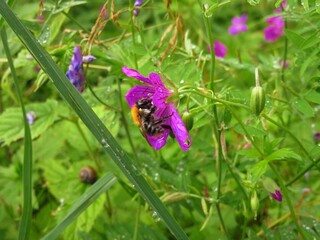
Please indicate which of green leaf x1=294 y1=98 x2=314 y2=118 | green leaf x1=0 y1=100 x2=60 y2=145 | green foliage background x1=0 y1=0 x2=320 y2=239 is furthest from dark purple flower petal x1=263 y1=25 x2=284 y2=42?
green leaf x1=294 y1=98 x2=314 y2=118

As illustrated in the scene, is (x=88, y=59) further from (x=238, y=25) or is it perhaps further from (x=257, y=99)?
(x=238, y=25)

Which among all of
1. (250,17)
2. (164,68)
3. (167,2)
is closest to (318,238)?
(164,68)

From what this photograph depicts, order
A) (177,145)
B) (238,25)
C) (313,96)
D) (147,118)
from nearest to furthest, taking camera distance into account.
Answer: (147,118), (313,96), (177,145), (238,25)

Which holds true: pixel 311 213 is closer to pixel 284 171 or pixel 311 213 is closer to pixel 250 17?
pixel 284 171

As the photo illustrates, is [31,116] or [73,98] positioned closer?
[73,98]

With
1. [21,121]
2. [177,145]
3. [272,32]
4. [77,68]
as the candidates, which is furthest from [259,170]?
[272,32]

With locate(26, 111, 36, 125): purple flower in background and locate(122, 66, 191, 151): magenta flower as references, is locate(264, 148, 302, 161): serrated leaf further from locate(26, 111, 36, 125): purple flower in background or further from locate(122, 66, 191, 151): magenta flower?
locate(26, 111, 36, 125): purple flower in background
